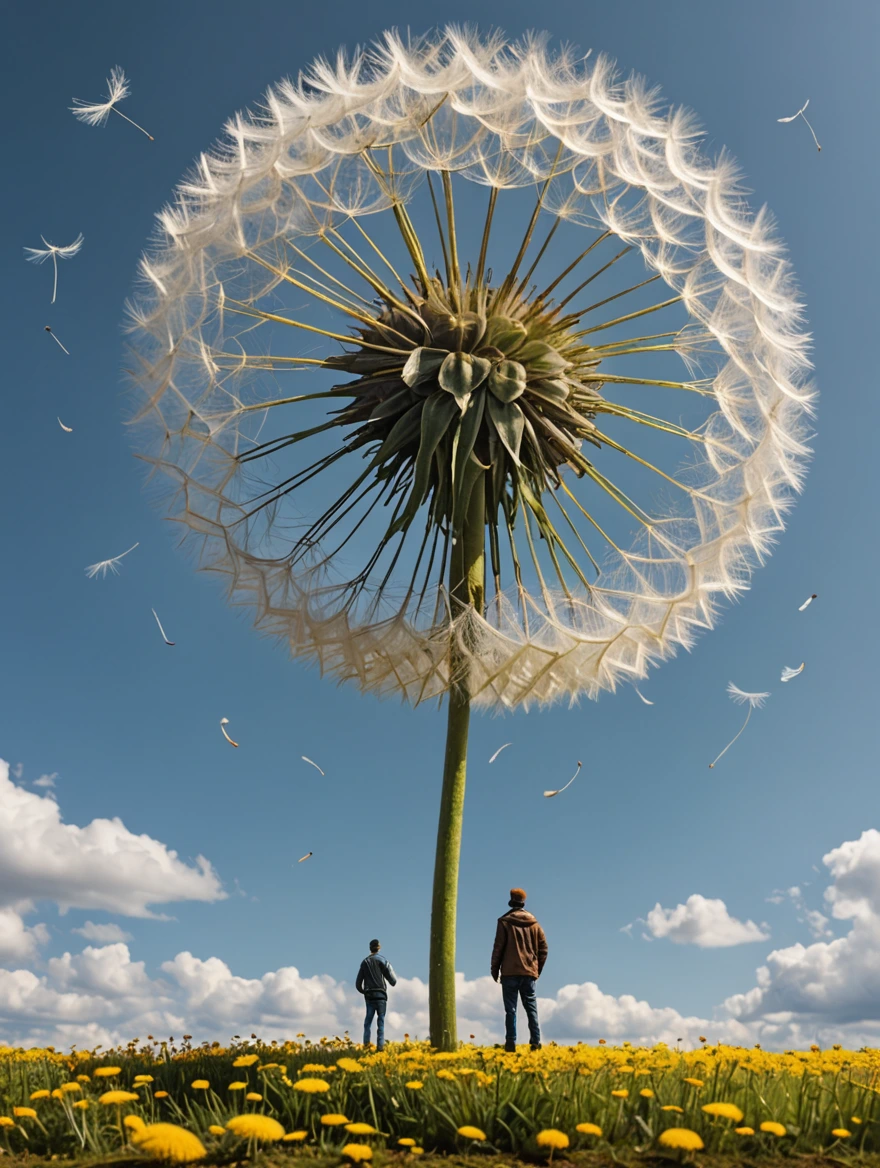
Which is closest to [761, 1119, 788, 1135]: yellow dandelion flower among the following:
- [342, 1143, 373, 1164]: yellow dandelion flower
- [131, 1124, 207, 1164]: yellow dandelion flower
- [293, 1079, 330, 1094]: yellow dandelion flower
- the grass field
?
the grass field

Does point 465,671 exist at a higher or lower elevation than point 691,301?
lower

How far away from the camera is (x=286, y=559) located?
1305cm

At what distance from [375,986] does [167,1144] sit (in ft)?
30.3

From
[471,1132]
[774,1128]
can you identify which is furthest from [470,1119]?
[774,1128]

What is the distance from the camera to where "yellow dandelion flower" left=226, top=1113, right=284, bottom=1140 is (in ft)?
14.1

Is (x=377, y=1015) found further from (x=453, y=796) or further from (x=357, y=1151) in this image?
(x=357, y=1151)

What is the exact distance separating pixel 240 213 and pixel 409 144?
2.18 meters

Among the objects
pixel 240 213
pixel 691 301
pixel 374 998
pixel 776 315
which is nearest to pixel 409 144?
pixel 240 213

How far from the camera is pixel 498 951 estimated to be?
1067 centimetres

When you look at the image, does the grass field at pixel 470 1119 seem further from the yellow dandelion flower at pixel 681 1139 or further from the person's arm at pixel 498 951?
the person's arm at pixel 498 951

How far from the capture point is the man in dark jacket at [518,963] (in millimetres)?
10508

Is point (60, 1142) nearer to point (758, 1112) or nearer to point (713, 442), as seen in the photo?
point (758, 1112)

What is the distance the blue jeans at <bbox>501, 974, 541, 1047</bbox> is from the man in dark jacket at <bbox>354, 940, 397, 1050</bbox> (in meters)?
2.87

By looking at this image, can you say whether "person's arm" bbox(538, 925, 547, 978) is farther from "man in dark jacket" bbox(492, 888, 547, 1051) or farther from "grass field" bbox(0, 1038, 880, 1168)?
"grass field" bbox(0, 1038, 880, 1168)
